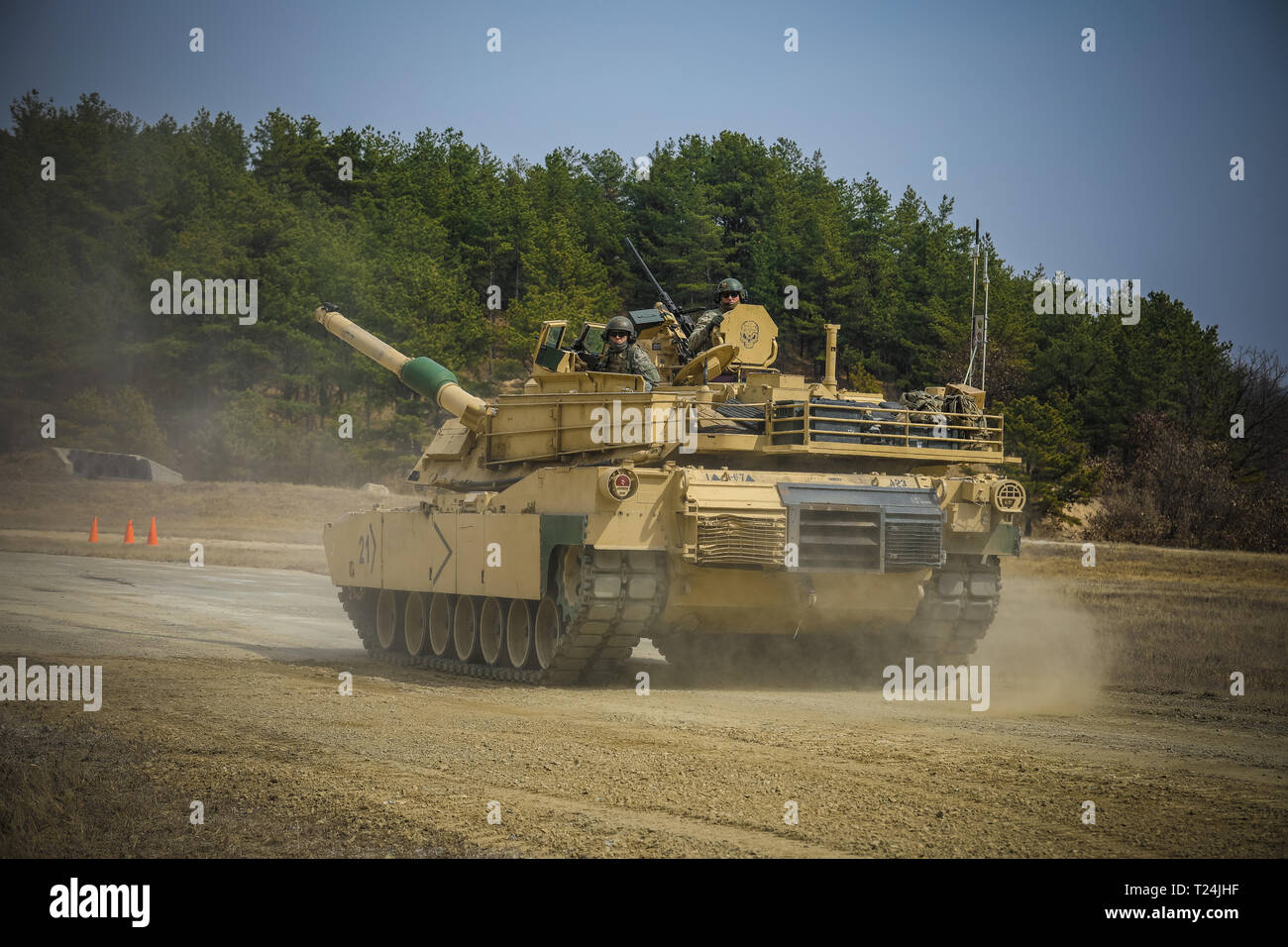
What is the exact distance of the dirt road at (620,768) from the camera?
7.79 metres

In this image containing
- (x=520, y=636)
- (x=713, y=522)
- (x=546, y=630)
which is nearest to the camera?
(x=713, y=522)

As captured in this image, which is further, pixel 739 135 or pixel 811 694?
pixel 739 135

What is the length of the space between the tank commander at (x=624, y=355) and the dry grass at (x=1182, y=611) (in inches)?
243

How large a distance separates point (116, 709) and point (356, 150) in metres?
67.7

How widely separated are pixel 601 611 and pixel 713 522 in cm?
139

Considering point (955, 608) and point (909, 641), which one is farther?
point (909, 641)

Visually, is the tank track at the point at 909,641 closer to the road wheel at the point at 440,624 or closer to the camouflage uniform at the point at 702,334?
the road wheel at the point at 440,624

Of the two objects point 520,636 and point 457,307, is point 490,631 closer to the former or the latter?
point 520,636

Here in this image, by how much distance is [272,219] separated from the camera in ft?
206

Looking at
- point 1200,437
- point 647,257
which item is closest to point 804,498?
point 1200,437

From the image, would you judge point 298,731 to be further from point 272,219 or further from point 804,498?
point 272,219

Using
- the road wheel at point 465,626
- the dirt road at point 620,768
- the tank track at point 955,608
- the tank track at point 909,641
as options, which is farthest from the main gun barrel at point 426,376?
the tank track at point 955,608

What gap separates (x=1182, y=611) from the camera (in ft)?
77.9

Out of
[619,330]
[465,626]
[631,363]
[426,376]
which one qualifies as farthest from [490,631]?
[426,376]
